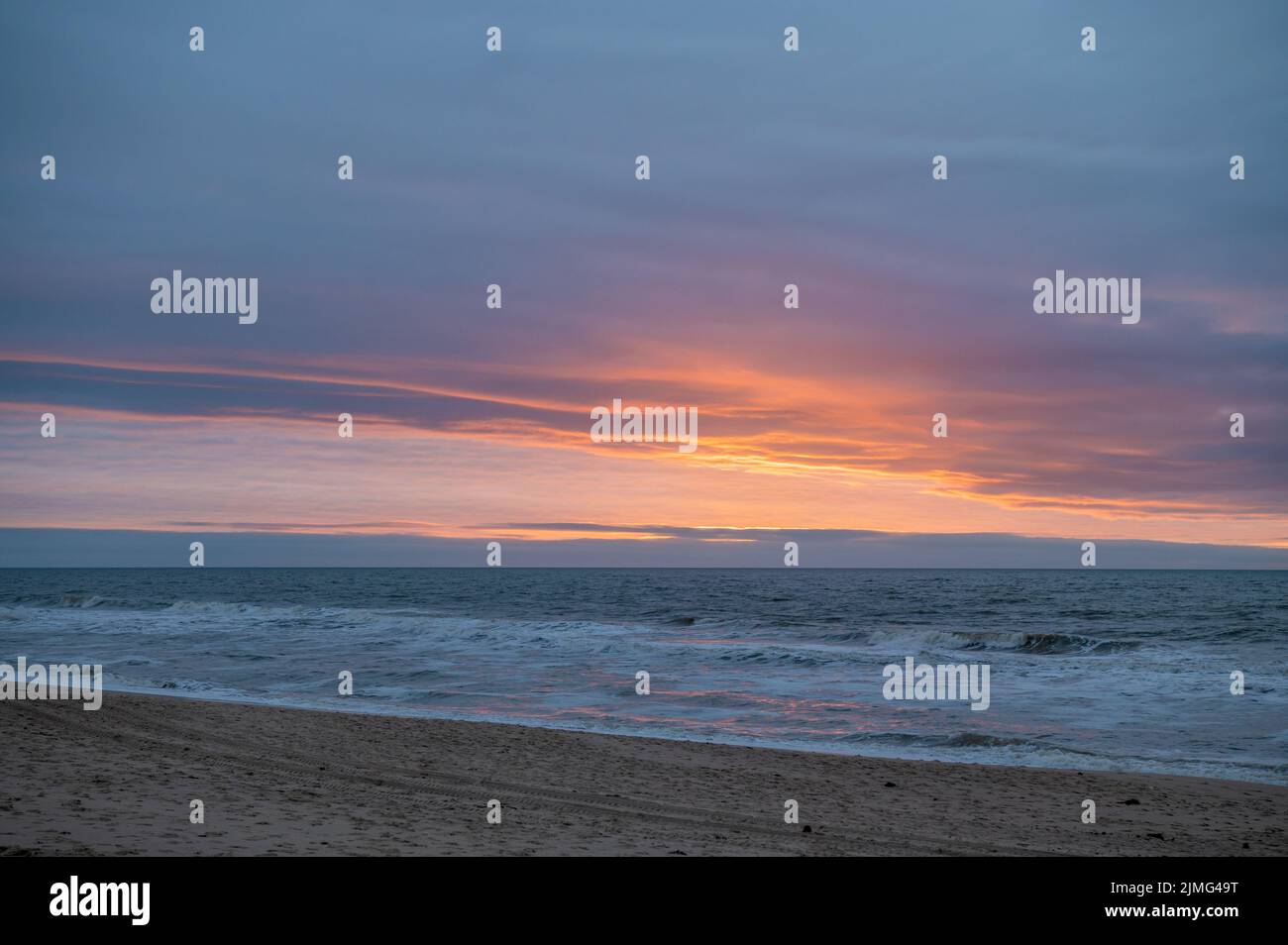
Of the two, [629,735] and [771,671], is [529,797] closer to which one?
[629,735]

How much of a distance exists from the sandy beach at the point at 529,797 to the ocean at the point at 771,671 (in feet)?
8.58

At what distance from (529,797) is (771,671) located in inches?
766

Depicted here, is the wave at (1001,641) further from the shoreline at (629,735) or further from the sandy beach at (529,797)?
the sandy beach at (529,797)

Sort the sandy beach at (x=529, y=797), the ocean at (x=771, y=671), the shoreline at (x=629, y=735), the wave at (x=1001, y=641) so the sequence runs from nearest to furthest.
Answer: the sandy beach at (x=529, y=797) < the shoreline at (x=629, y=735) < the ocean at (x=771, y=671) < the wave at (x=1001, y=641)

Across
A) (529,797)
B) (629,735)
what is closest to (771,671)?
(629,735)

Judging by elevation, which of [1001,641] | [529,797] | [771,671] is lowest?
[1001,641]

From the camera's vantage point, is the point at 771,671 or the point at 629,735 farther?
the point at 771,671

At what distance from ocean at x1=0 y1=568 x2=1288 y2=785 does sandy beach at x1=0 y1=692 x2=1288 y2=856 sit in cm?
262

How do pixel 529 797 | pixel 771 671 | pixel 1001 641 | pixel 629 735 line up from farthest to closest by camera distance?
pixel 1001 641
pixel 771 671
pixel 629 735
pixel 529 797

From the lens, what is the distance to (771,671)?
100 feet

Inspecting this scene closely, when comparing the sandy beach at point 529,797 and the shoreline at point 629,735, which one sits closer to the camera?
the sandy beach at point 529,797

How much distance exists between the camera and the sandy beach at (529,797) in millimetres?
9312

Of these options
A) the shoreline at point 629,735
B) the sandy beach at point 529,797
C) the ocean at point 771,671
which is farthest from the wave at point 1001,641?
the sandy beach at point 529,797
